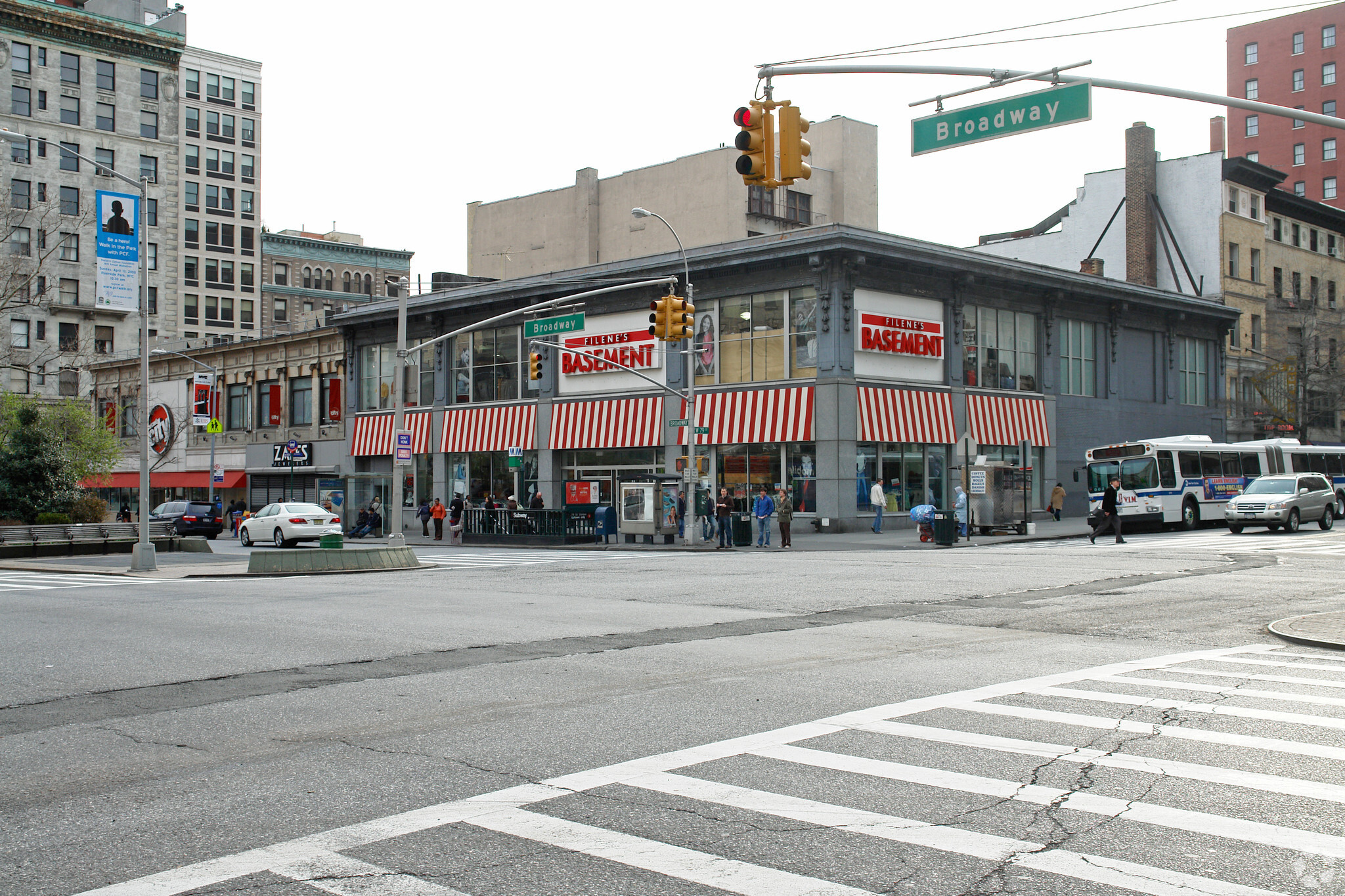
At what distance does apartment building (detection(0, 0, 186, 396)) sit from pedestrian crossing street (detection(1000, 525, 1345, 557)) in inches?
2493

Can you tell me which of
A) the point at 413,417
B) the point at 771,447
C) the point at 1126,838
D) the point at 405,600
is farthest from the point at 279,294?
the point at 1126,838

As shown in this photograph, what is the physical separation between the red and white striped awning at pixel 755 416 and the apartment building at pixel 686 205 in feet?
68.6

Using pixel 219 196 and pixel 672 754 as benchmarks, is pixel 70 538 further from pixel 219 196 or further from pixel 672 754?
pixel 219 196

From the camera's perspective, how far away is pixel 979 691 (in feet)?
29.8

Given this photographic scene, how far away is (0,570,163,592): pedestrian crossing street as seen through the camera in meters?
21.3

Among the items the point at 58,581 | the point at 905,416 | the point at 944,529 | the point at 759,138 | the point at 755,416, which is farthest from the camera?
the point at 755,416

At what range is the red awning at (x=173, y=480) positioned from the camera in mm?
63625

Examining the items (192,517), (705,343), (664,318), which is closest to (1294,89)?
(705,343)

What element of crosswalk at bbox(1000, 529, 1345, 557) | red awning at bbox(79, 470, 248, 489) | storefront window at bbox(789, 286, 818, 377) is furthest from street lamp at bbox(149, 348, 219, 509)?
crosswalk at bbox(1000, 529, 1345, 557)

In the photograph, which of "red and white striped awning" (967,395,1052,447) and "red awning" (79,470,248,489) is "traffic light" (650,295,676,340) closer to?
"red and white striped awning" (967,395,1052,447)

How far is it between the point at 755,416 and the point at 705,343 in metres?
3.83

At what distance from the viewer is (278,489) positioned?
61.8m

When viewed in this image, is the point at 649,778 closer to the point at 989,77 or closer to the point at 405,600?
the point at 989,77

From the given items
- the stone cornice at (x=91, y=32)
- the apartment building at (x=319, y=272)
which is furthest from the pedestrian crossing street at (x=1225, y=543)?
the stone cornice at (x=91, y=32)
